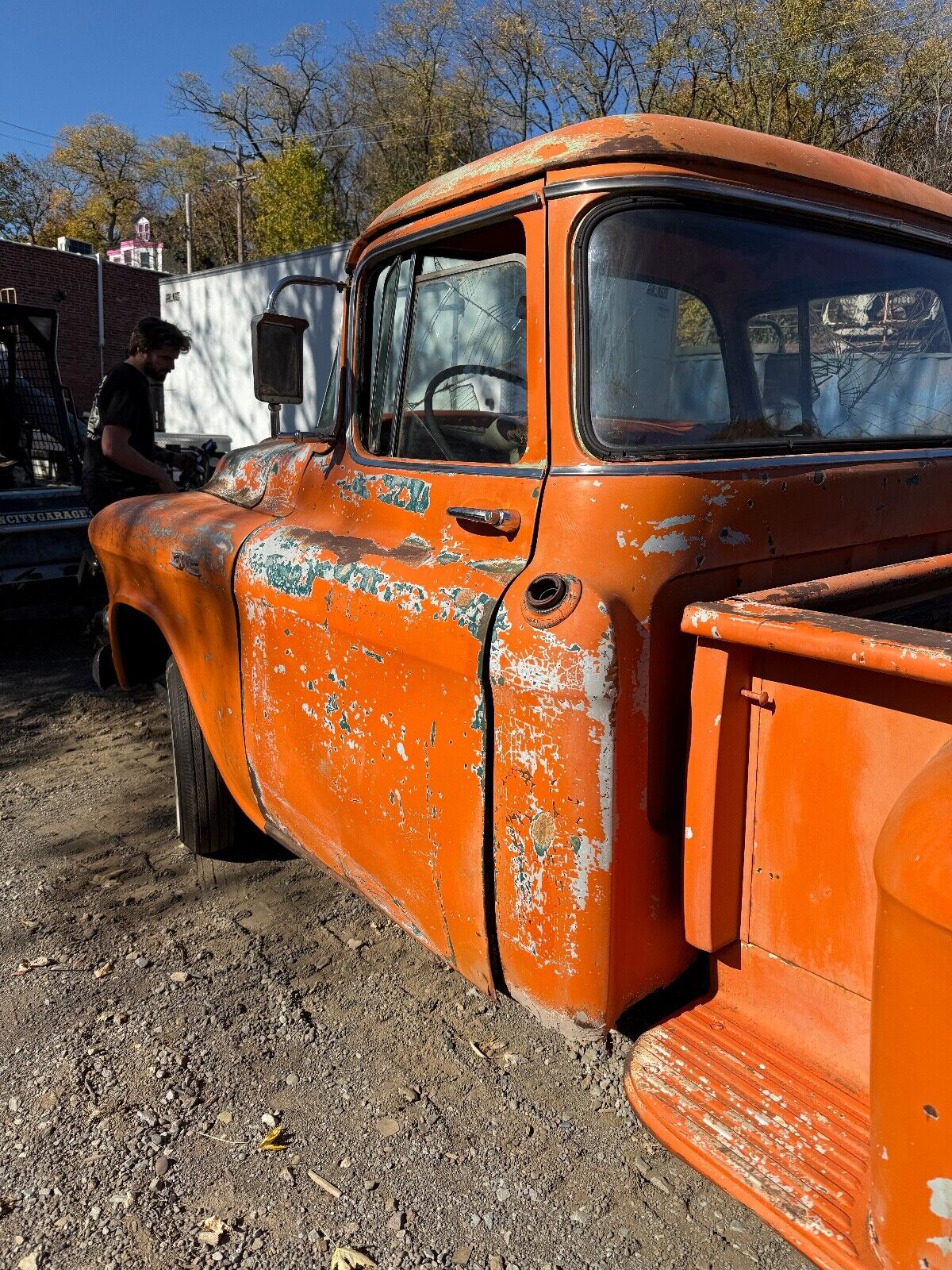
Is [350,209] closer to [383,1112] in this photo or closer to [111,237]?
[111,237]

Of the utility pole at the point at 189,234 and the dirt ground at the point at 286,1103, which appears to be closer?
the dirt ground at the point at 286,1103

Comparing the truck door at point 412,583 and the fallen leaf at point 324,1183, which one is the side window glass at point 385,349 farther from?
the fallen leaf at point 324,1183

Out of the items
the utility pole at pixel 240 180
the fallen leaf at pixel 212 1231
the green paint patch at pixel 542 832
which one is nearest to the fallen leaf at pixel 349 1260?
the fallen leaf at pixel 212 1231

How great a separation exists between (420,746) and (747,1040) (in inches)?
34.4

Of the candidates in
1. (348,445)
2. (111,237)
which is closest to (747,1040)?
(348,445)

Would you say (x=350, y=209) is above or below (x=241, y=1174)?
above

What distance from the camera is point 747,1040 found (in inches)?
70.7

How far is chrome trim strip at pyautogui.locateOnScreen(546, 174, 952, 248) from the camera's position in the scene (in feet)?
5.91

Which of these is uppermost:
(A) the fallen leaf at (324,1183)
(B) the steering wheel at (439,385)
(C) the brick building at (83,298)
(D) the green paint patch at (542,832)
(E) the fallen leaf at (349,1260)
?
(C) the brick building at (83,298)

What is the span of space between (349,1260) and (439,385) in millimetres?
1943

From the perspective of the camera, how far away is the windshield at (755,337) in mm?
1848

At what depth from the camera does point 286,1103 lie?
2.31 meters

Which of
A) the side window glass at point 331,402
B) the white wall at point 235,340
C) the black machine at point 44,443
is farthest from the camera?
the white wall at point 235,340

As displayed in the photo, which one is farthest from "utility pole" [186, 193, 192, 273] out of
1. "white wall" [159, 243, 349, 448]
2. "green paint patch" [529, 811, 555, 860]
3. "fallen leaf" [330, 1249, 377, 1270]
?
"fallen leaf" [330, 1249, 377, 1270]
